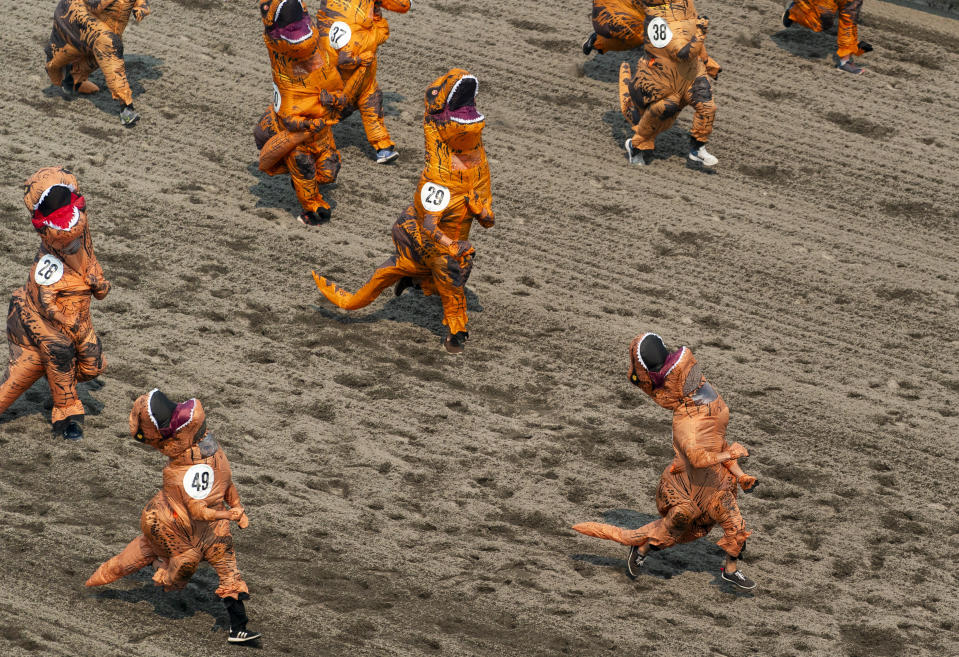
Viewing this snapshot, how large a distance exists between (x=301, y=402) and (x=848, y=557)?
13.9 feet

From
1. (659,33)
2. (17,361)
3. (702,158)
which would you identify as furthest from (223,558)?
(702,158)

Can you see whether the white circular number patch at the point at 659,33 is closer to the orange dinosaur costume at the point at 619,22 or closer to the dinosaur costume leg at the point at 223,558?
the orange dinosaur costume at the point at 619,22

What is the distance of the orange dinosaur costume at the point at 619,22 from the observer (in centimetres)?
1418

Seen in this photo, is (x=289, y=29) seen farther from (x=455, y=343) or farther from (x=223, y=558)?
(x=223, y=558)

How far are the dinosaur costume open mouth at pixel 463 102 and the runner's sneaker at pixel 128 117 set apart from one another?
15.5 feet

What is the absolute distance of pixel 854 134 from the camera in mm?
13977

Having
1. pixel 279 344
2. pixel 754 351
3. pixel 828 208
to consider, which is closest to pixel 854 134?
pixel 828 208

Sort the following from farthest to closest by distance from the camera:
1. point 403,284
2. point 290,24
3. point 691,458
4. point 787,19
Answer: point 787,19, point 290,24, point 403,284, point 691,458

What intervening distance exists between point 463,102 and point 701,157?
13.2 feet

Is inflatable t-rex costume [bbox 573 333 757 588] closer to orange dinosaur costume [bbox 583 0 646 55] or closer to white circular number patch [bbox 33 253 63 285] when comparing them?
white circular number patch [bbox 33 253 63 285]

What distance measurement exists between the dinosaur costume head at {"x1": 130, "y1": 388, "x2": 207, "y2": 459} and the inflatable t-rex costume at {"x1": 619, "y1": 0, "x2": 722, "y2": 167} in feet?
23.4

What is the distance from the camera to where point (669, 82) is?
12969 mm

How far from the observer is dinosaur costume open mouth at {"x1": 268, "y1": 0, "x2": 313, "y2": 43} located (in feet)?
38.1

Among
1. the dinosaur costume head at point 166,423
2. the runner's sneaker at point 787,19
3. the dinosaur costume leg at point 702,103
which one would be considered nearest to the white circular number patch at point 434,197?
the dinosaur costume head at point 166,423
